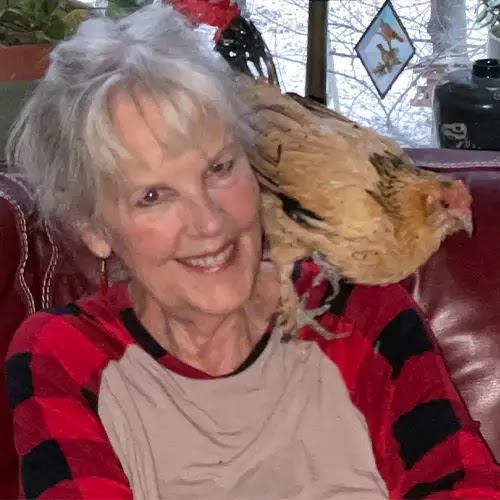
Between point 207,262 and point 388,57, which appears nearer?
point 207,262

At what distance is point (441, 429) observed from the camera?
39.2 inches

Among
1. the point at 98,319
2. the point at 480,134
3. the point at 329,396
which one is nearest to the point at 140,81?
the point at 98,319

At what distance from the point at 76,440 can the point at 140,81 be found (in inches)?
15.9

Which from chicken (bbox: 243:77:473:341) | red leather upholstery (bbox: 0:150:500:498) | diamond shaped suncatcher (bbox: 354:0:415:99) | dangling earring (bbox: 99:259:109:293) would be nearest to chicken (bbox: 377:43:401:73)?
diamond shaped suncatcher (bbox: 354:0:415:99)

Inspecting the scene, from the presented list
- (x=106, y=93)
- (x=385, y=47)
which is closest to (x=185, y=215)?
(x=106, y=93)

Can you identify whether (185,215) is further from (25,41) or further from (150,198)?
(25,41)

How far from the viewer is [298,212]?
1.04 meters

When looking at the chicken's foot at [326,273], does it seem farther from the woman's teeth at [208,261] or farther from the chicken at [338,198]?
the woman's teeth at [208,261]

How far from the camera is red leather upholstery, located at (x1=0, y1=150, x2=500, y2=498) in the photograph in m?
1.17

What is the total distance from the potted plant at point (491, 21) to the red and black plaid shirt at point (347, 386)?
2.76 feet

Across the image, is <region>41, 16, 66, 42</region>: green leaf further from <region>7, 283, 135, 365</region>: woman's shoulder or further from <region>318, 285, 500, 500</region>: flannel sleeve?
<region>318, 285, 500, 500</region>: flannel sleeve

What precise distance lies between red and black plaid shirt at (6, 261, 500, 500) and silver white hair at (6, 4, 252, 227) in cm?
16

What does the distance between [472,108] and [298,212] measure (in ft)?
2.02

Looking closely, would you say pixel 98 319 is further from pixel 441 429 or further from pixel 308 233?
pixel 441 429
